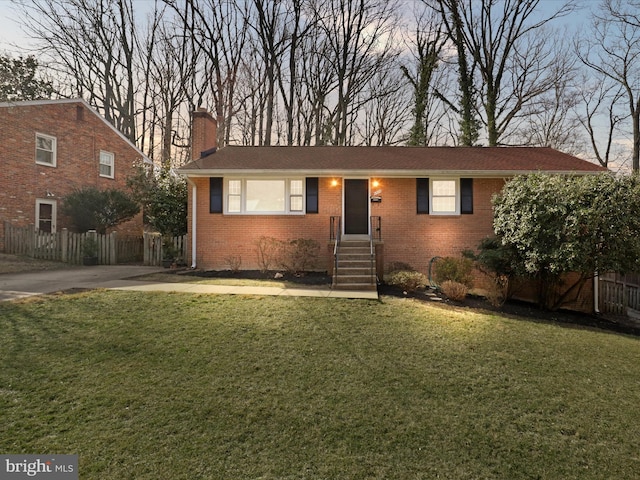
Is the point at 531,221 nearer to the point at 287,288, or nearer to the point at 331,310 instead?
the point at 331,310

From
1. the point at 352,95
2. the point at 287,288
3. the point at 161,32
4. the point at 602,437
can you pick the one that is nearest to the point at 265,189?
the point at 287,288

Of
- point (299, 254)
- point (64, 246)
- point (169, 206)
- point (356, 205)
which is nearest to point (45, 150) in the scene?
point (64, 246)

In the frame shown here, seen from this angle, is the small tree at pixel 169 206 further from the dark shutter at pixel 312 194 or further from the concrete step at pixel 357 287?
the concrete step at pixel 357 287

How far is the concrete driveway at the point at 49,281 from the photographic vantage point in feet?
22.9

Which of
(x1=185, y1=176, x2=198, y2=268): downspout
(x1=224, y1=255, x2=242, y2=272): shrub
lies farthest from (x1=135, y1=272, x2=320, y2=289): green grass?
(x1=185, y1=176, x2=198, y2=268): downspout

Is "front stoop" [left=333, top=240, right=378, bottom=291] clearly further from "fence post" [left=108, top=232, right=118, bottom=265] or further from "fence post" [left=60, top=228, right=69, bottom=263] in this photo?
"fence post" [left=60, top=228, right=69, bottom=263]

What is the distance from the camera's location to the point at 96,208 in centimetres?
1421

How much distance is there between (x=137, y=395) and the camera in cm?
341

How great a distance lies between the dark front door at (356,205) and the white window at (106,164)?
549 inches

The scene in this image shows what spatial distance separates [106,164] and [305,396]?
18.9m

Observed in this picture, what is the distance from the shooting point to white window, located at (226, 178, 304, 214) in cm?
1141

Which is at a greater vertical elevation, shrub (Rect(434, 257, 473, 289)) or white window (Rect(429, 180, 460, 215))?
white window (Rect(429, 180, 460, 215))

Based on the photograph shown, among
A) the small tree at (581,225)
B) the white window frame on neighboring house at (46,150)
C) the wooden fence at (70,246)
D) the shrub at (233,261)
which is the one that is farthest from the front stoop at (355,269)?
the white window frame on neighboring house at (46,150)

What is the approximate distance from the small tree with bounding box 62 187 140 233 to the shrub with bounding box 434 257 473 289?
1353 cm
